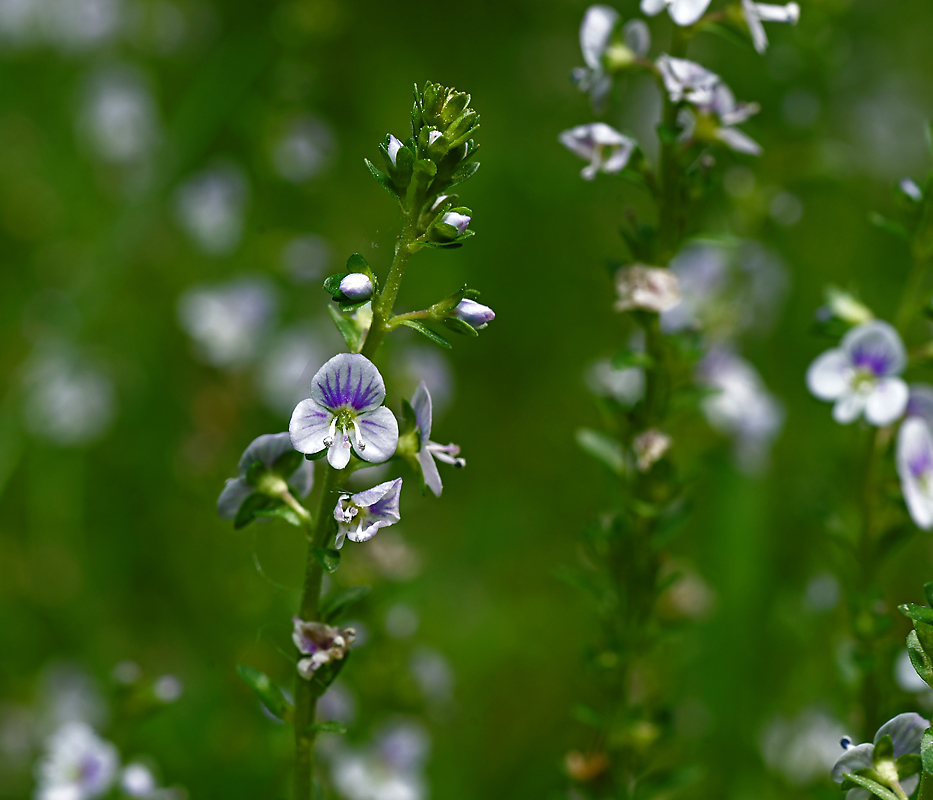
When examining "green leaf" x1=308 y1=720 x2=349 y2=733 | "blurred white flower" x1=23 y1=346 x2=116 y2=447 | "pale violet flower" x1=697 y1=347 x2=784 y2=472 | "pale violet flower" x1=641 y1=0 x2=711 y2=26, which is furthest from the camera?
"blurred white flower" x1=23 y1=346 x2=116 y2=447

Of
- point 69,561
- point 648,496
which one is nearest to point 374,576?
point 648,496

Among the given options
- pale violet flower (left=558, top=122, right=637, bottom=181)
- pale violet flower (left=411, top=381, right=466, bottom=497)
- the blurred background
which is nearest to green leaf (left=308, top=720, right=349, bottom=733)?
pale violet flower (left=411, top=381, right=466, bottom=497)

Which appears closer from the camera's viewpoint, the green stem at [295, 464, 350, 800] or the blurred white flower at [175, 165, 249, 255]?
the green stem at [295, 464, 350, 800]

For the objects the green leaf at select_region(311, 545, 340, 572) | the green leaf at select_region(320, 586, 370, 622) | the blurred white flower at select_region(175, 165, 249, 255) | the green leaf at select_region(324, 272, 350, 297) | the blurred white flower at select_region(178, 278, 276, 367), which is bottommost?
the blurred white flower at select_region(178, 278, 276, 367)

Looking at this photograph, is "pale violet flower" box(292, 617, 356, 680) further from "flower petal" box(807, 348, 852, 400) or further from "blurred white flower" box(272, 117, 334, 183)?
"blurred white flower" box(272, 117, 334, 183)

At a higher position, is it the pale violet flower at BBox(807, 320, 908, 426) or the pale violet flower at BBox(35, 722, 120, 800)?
the pale violet flower at BBox(807, 320, 908, 426)

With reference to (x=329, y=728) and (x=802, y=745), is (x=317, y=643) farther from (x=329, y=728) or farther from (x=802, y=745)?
(x=802, y=745)

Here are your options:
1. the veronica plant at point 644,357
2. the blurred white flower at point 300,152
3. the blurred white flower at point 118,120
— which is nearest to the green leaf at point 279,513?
the veronica plant at point 644,357

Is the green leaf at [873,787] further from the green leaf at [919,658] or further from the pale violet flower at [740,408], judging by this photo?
the pale violet flower at [740,408]
